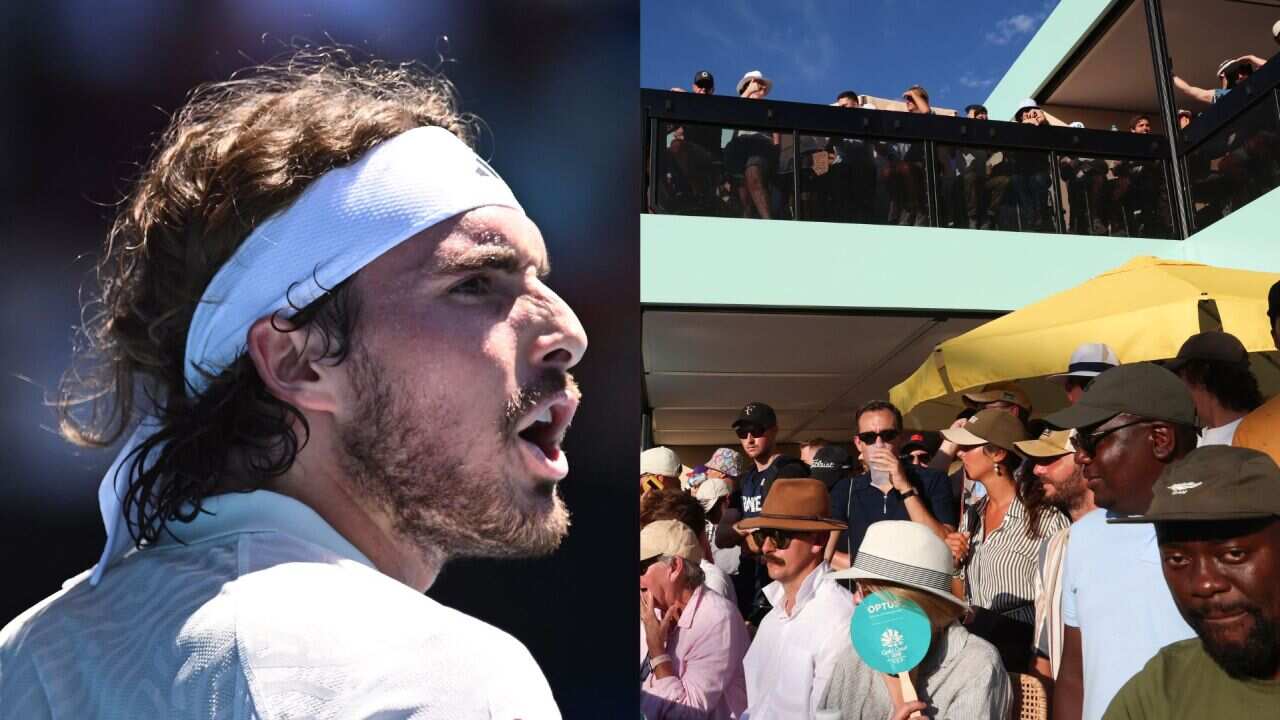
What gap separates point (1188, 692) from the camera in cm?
199

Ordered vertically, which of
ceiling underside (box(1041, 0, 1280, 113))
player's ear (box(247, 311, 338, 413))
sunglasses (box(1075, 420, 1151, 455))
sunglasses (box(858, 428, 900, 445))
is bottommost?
player's ear (box(247, 311, 338, 413))

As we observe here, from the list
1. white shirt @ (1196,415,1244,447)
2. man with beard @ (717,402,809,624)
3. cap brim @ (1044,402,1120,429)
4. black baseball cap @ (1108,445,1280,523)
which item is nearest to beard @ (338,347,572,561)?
black baseball cap @ (1108,445,1280,523)

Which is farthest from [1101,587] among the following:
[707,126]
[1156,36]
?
[1156,36]

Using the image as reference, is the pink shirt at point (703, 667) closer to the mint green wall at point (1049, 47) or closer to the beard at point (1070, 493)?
the beard at point (1070, 493)

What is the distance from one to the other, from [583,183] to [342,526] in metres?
0.70

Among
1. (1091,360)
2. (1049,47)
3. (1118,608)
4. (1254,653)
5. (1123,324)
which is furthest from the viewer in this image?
(1049,47)

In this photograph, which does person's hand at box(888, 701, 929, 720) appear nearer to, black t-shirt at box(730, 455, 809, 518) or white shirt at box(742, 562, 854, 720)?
white shirt at box(742, 562, 854, 720)

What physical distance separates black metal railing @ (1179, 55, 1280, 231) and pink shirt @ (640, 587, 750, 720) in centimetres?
634

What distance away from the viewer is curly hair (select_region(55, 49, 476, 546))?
32.5 inches

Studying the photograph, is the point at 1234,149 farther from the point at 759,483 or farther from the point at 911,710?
the point at 911,710

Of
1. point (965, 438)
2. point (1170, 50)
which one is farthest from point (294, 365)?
point (1170, 50)

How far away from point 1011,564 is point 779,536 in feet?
3.00

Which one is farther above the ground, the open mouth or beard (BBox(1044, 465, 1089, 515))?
beard (BBox(1044, 465, 1089, 515))

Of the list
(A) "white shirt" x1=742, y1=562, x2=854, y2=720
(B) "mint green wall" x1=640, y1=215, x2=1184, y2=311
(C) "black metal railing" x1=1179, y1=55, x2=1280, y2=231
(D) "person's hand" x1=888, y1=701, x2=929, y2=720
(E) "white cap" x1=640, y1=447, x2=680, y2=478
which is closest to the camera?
(D) "person's hand" x1=888, y1=701, x2=929, y2=720
